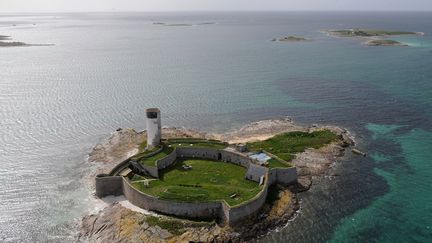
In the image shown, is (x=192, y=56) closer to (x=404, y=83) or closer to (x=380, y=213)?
(x=404, y=83)

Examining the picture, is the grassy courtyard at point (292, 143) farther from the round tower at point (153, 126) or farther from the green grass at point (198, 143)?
the round tower at point (153, 126)

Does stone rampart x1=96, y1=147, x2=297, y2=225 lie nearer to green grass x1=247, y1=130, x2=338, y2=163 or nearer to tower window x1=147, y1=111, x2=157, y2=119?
tower window x1=147, y1=111, x2=157, y2=119

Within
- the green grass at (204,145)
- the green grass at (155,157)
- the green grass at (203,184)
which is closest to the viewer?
the green grass at (203,184)

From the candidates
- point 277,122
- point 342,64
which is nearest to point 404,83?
point 342,64

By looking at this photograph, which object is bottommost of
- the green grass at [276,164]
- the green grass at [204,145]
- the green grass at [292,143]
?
the green grass at [292,143]

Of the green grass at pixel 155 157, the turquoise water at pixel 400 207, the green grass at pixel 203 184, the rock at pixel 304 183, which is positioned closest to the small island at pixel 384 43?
the turquoise water at pixel 400 207

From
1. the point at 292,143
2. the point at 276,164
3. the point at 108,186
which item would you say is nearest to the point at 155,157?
the point at 108,186
